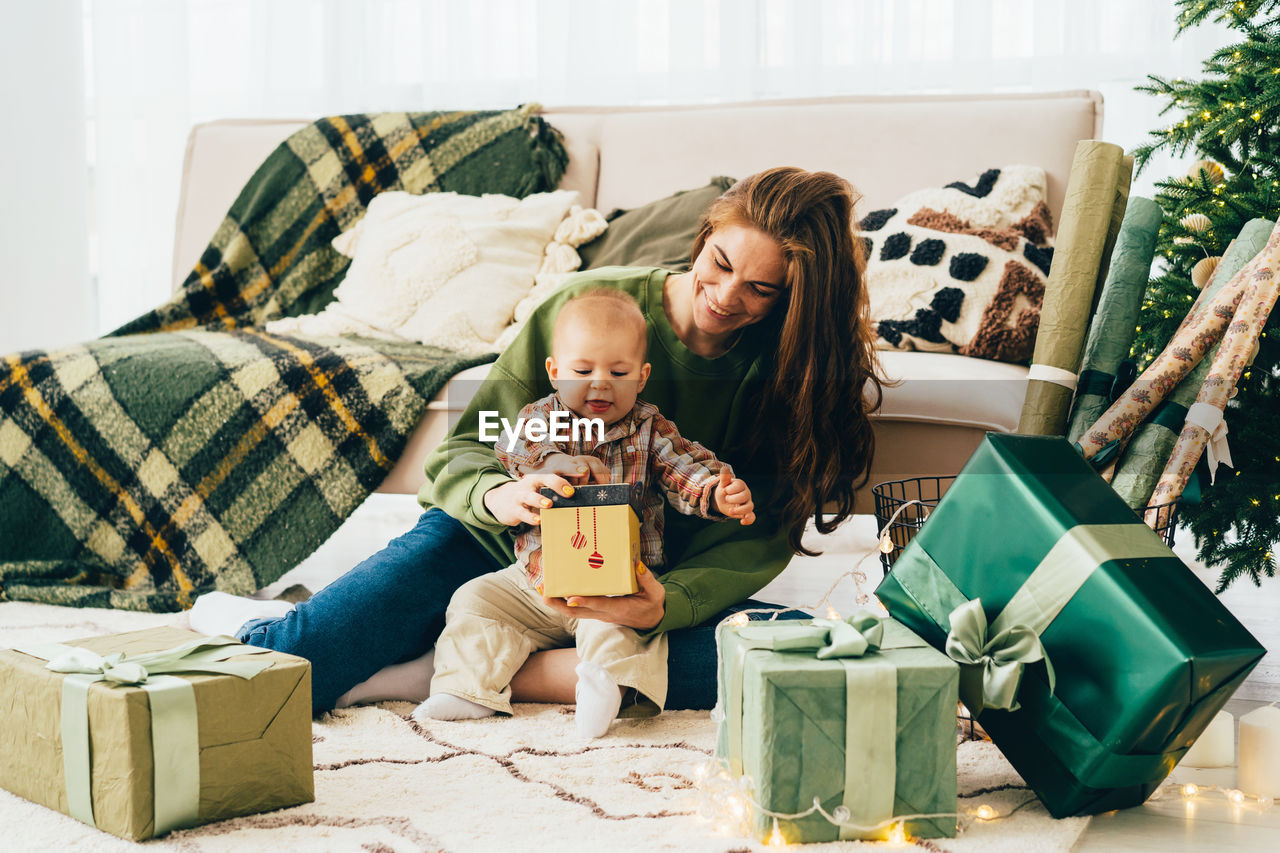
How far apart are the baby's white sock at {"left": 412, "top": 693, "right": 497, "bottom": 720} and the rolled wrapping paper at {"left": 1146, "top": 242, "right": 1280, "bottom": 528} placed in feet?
2.67

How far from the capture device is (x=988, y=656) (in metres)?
0.86

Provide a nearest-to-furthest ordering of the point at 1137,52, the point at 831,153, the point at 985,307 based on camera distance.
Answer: the point at 985,307
the point at 831,153
the point at 1137,52

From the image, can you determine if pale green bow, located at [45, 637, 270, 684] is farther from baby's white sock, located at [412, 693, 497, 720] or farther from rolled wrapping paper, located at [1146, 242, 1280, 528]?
rolled wrapping paper, located at [1146, 242, 1280, 528]

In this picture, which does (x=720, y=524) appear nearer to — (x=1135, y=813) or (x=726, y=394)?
(x=726, y=394)

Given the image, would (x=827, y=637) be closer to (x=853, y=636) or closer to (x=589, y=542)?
(x=853, y=636)

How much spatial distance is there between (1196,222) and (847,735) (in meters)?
1.01

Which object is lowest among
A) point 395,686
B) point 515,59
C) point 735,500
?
point 395,686

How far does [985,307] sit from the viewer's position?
1.57m

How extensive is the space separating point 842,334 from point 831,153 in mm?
799

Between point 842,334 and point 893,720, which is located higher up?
point 842,334

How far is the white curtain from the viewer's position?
92.5 inches

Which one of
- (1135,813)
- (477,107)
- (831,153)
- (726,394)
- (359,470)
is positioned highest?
(477,107)

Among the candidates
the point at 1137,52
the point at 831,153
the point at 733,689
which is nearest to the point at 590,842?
the point at 733,689

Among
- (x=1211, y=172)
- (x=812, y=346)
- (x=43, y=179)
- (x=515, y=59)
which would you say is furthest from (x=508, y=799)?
(x=43, y=179)
